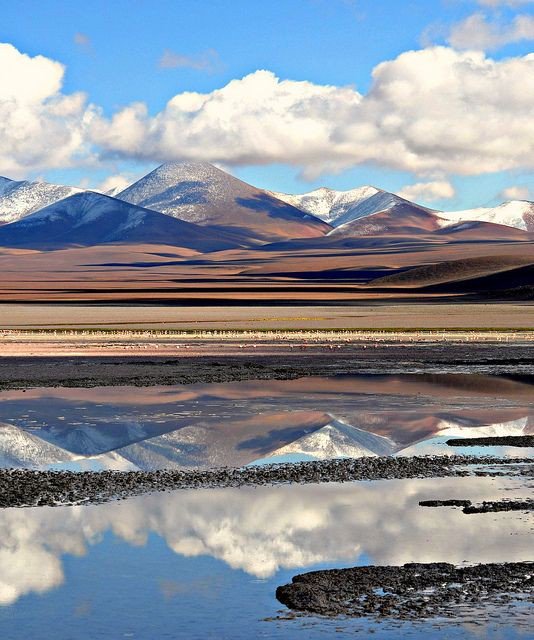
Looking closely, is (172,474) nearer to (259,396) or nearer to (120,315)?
(259,396)

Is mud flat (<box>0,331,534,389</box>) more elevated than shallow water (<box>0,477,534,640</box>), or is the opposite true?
mud flat (<box>0,331,534,389</box>)

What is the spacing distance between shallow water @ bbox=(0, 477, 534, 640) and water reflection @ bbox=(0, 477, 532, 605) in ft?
0.09

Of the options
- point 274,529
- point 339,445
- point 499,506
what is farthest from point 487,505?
point 339,445

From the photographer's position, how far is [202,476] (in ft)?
64.3

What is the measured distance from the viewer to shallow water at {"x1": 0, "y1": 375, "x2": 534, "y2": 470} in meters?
22.1

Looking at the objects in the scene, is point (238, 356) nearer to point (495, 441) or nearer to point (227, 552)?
point (495, 441)

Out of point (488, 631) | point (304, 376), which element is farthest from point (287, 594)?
point (304, 376)

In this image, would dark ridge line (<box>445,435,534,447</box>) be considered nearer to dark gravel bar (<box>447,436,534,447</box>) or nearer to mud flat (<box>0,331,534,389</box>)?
dark gravel bar (<box>447,436,534,447</box>)

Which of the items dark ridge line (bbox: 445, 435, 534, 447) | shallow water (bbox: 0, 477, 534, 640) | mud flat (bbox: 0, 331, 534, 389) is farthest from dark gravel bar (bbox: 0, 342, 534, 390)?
shallow water (bbox: 0, 477, 534, 640)

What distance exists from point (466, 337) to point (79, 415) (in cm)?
3915

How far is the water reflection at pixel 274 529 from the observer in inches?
544

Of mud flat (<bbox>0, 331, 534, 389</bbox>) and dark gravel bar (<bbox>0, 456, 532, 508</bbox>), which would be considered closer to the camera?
dark gravel bar (<bbox>0, 456, 532, 508</bbox>)

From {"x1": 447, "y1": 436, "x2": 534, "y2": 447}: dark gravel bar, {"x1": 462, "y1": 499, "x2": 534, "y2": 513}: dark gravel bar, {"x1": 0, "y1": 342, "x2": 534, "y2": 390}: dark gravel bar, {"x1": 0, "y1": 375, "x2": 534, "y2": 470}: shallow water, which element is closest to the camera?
{"x1": 462, "y1": 499, "x2": 534, "y2": 513}: dark gravel bar

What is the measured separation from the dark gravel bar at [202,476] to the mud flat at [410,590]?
5.67m
